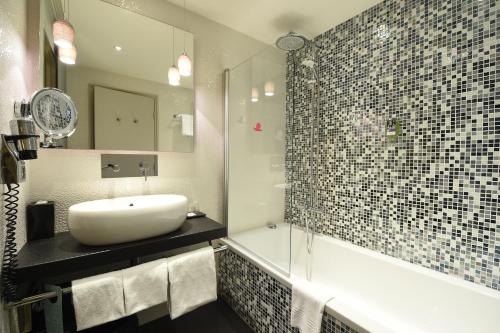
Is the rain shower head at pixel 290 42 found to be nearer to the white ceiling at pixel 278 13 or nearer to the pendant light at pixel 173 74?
the white ceiling at pixel 278 13

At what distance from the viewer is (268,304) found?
59.1 inches

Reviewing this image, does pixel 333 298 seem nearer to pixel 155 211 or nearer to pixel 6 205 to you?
pixel 155 211

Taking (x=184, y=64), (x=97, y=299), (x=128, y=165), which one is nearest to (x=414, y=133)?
(x=184, y=64)

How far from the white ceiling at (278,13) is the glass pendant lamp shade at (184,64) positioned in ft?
1.40

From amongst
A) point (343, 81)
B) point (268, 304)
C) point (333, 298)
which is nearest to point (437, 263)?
point (333, 298)

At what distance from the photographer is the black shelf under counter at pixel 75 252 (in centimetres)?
92

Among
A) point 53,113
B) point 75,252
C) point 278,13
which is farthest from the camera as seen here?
point 278,13

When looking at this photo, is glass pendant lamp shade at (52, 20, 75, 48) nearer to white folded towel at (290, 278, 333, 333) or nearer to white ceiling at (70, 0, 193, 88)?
white ceiling at (70, 0, 193, 88)

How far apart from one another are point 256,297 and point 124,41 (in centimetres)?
208

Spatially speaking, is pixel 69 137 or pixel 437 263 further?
pixel 437 263

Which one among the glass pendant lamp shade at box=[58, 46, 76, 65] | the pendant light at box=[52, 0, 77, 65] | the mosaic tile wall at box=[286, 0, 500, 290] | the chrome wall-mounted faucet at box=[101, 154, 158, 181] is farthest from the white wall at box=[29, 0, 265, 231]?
the mosaic tile wall at box=[286, 0, 500, 290]

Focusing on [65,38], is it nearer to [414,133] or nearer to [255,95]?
[255,95]

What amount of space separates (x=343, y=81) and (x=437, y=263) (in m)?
1.59

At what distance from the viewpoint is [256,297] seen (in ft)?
5.27
